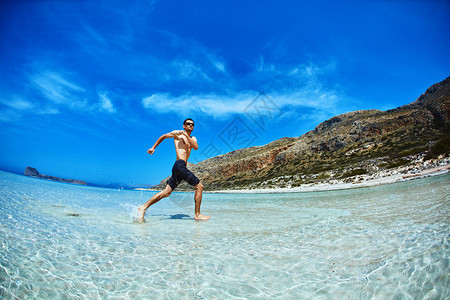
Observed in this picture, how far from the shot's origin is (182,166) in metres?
6.30

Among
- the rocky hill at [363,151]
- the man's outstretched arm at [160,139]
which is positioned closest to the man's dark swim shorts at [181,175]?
the man's outstretched arm at [160,139]

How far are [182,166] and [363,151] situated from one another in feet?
181

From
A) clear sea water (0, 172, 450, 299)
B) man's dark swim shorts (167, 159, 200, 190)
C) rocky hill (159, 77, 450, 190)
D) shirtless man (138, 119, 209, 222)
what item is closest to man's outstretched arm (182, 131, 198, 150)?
shirtless man (138, 119, 209, 222)

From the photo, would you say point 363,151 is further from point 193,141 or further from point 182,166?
point 182,166

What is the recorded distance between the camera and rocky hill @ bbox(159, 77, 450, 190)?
34938mm

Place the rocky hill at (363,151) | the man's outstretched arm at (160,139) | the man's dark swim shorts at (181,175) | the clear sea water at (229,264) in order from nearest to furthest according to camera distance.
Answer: the clear sea water at (229,264) < the man's dark swim shorts at (181,175) < the man's outstretched arm at (160,139) < the rocky hill at (363,151)

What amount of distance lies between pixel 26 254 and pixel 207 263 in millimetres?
2513

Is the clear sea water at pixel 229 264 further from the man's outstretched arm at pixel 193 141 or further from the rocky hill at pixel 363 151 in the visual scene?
the rocky hill at pixel 363 151

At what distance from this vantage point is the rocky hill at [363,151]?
115ft

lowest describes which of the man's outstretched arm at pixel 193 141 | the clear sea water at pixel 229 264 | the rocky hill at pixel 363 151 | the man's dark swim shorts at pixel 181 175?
the clear sea water at pixel 229 264

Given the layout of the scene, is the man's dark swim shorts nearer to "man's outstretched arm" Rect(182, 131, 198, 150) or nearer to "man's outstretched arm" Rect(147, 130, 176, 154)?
"man's outstretched arm" Rect(182, 131, 198, 150)

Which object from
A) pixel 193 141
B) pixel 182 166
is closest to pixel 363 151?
pixel 193 141

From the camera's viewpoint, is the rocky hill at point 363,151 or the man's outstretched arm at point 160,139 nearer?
the man's outstretched arm at point 160,139

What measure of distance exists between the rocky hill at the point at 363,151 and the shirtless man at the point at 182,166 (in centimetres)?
3182
